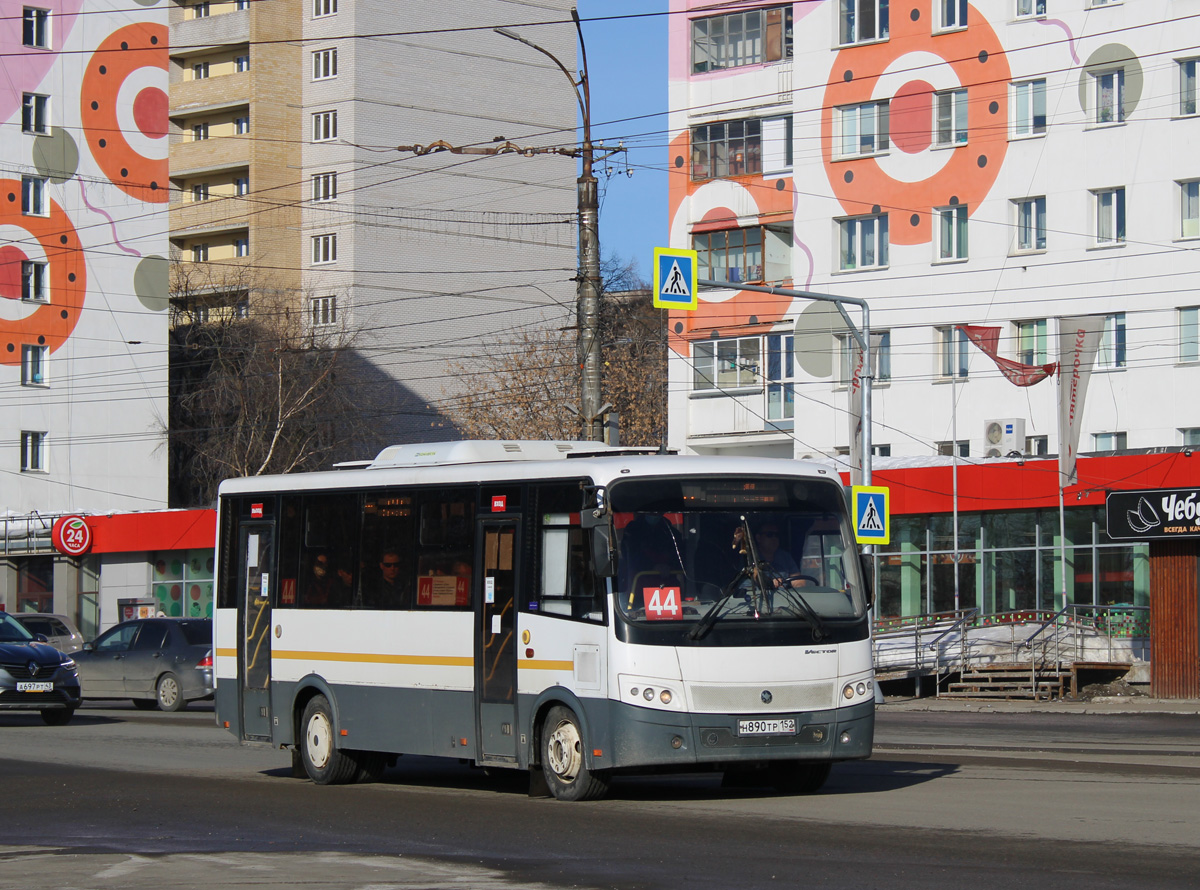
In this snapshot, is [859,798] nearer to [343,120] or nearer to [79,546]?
[79,546]

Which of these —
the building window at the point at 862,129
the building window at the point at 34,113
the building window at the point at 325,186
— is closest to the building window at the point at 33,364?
the building window at the point at 34,113

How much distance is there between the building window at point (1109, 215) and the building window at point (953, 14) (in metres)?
6.39

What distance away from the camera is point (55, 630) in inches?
1459

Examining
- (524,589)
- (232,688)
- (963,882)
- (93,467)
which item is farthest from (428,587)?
(93,467)

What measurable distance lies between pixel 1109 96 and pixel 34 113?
38.8 m

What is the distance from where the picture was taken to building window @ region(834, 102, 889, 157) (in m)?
49.6

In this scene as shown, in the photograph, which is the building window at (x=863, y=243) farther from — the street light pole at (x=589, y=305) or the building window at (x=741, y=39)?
the street light pole at (x=589, y=305)

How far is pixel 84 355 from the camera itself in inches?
2594

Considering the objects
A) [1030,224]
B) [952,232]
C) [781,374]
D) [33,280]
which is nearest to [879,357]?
[781,374]

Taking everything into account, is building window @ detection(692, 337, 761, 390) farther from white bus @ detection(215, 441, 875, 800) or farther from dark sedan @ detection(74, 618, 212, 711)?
white bus @ detection(215, 441, 875, 800)

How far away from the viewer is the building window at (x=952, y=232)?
48.0 metres

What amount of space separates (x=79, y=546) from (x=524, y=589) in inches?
1748

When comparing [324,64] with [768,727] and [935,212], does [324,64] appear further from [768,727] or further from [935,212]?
[768,727]

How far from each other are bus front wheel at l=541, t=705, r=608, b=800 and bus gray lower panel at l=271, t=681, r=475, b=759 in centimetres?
92
